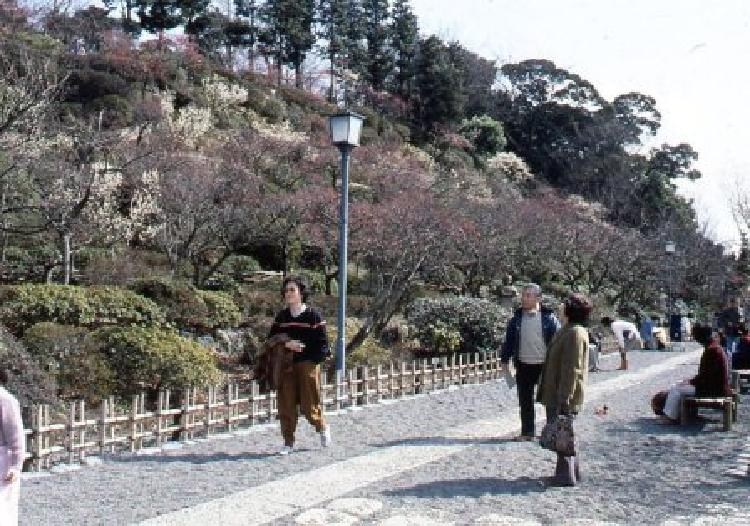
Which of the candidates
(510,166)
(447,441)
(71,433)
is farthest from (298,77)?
(71,433)

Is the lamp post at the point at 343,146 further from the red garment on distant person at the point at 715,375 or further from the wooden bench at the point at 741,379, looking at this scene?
the wooden bench at the point at 741,379

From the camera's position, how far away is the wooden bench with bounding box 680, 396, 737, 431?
10.1m

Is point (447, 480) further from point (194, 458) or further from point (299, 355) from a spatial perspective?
point (194, 458)

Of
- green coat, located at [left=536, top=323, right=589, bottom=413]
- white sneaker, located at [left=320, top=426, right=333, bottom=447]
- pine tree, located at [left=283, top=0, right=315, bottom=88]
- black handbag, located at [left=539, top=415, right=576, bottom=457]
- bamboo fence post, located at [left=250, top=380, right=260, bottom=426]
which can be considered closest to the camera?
black handbag, located at [left=539, top=415, right=576, bottom=457]

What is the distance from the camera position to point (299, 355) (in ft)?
26.3

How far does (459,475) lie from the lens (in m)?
7.34

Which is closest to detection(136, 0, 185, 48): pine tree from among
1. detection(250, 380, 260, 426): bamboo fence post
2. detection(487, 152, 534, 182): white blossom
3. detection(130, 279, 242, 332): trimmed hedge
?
detection(487, 152, 534, 182): white blossom

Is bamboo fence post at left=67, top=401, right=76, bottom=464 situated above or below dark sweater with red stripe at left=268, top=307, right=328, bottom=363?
below

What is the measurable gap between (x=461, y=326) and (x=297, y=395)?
34.8 feet

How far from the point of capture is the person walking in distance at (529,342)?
8.79 meters

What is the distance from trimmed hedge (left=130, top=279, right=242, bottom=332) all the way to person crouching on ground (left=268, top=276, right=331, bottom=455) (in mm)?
10493

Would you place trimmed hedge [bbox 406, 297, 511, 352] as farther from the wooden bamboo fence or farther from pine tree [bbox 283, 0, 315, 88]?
pine tree [bbox 283, 0, 315, 88]

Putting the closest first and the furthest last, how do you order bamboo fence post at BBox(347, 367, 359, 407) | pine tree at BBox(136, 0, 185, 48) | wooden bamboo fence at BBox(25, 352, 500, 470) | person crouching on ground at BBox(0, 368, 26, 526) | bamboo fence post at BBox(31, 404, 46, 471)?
person crouching on ground at BBox(0, 368, 26, 526), bamboo fence post at BBox(31, 404, 46, 471), wooden bamboo fence at BBox(25, 352, 500, 470), bamboo fence post at BBox(347, 367, 359, 407), pine tree at BBox(136, 0, 185, 48)

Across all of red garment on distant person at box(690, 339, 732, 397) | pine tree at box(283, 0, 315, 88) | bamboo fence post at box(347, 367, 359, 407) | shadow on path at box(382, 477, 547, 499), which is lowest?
shadow on path at box(382, 477, 547, 499)
